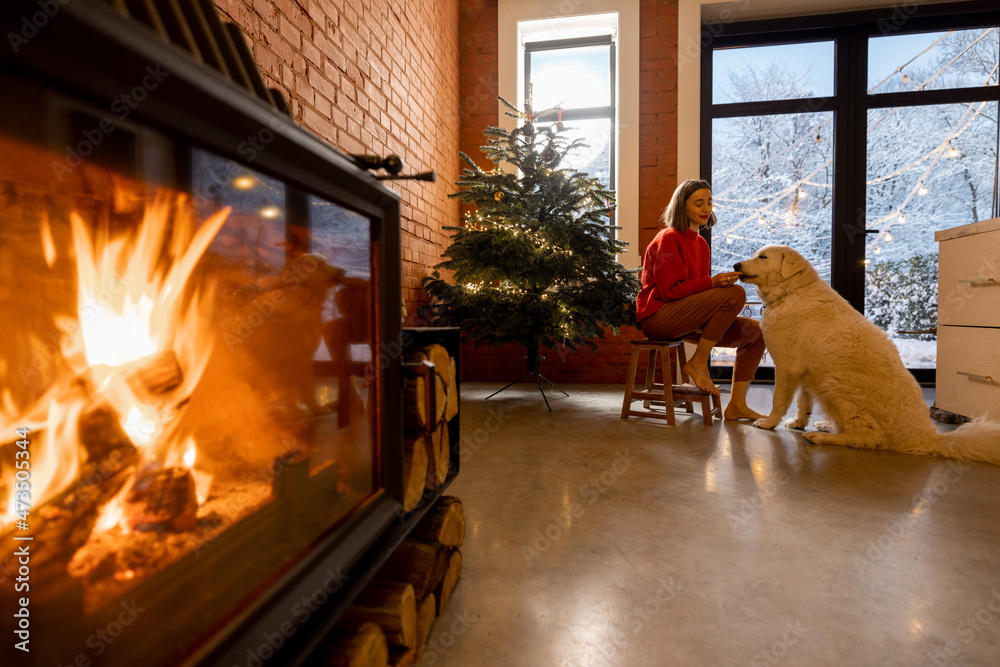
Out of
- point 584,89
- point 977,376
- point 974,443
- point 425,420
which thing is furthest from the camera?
point 584,89

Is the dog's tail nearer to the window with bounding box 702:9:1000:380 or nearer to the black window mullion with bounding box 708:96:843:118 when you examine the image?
the window with bounding box 702:9:1000:380

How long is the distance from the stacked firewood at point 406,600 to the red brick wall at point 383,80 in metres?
1.54

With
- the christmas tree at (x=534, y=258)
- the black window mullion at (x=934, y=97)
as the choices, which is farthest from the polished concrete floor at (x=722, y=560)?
the black window mullion at (x=934, y=97)

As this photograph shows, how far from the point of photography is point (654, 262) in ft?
9.24

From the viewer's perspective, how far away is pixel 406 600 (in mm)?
750

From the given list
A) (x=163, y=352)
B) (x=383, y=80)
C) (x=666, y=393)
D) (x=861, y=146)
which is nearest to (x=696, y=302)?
(x=666, y=393)

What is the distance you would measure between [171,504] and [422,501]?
0.50m

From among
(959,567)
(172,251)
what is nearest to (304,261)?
(172,251)

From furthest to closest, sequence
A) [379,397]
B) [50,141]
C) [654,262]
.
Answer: [654,262] < [379,397] < [50,141]

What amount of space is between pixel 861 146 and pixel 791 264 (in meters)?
2.66

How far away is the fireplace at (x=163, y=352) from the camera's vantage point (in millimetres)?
398

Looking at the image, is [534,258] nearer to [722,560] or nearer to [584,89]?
[722,560]

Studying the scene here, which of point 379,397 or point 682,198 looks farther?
point 682,198

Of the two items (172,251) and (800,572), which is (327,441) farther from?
(800,572)
